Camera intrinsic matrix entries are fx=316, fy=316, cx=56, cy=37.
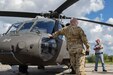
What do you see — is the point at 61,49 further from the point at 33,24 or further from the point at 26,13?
the point at 26,13

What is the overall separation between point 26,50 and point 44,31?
160 centimetres

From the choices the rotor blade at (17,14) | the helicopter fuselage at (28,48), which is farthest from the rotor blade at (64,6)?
the helicopter fuselage at (28,48)

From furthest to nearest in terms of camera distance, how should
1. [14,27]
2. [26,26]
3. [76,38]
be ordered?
[14,27], [26,26], [76,38]

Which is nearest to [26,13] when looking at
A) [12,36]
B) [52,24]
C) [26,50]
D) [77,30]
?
[52,24]

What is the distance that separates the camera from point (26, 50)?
32.7 feet

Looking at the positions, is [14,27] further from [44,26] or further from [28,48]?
[28,48]

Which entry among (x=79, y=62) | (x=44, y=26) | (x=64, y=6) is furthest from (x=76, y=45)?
(x=64, y=6)

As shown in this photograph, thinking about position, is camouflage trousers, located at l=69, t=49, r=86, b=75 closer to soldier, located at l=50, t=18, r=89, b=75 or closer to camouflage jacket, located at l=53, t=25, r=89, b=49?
soldier, located at l=50, t=18, r=89, b=75

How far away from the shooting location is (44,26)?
38.0 feet

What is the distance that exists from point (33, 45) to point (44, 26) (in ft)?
5.30

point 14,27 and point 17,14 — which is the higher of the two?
point 17,14

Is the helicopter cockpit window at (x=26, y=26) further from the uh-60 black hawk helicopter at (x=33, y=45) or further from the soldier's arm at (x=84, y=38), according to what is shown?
the soldier's arm at (x=84, y=38)

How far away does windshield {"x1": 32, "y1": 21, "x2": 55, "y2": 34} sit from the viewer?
11.4m

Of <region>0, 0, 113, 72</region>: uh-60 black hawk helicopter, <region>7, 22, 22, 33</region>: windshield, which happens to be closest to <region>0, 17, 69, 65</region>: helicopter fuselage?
<region>0, 0, 113, 72</region>: uh-60 black hawk helicopter
